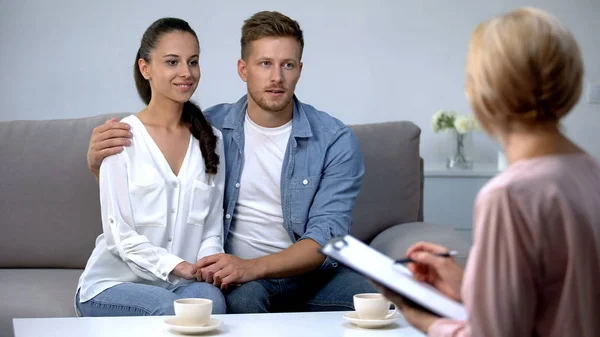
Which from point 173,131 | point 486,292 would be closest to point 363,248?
point 486,292

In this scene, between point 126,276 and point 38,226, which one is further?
point 38,226

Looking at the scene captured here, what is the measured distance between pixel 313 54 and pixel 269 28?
1467mm

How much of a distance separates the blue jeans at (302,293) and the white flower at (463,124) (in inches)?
55.9

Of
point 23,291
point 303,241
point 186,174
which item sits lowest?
point 23,291

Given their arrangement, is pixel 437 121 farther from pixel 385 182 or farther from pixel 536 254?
pixel 536 254

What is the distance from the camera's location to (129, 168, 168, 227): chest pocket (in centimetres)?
205

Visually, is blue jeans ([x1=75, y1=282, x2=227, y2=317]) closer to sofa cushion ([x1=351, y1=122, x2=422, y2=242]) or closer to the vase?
sofa cushion ([x1=351, y1=122, x2=422, y2=242])

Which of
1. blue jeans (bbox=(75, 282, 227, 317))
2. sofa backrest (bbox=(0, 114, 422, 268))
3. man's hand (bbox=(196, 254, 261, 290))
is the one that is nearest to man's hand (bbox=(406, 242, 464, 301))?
blue jeans (bbox=(75, 282, 227, 317))

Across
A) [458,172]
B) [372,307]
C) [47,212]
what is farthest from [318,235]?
[458,172]

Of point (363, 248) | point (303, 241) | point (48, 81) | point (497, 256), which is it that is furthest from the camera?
point (48, 81)

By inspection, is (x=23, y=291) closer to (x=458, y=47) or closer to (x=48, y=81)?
(x=48, y=81)

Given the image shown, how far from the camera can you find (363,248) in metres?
1.08

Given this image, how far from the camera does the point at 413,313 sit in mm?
1054

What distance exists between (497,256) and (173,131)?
1474 millimetres
